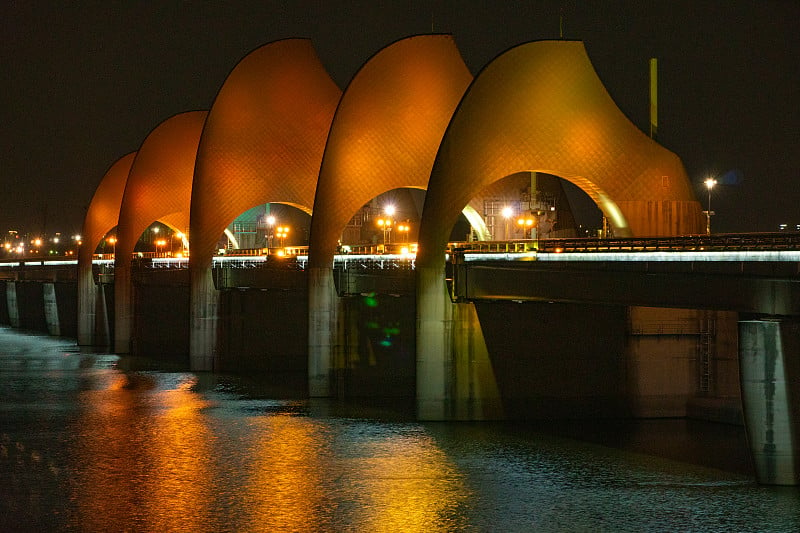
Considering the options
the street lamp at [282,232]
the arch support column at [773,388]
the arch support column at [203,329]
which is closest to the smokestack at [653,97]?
the arch support column at [773,388]

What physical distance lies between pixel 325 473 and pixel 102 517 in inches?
268

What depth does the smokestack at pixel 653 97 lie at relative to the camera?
4766cm

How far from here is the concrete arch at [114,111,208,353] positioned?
71.9m

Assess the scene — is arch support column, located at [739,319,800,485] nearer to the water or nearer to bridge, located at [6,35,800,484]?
bridge, located at [6,35,800,484]

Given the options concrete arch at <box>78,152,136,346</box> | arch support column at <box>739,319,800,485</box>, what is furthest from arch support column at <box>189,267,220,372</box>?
arch support column at <box>739,319,800,485</box>

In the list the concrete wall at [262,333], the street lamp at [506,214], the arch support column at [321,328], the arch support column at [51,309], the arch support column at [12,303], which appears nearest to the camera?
the arch support column at [321,328]

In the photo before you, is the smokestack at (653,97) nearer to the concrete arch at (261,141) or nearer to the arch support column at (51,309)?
the concrete arch at (261,141)

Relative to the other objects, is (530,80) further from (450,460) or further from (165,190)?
(165,190)

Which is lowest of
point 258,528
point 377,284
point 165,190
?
point 258,528

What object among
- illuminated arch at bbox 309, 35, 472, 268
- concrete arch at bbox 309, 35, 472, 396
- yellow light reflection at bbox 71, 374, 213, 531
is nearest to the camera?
yellow light reflection at bbox 71, 374, 213, 531

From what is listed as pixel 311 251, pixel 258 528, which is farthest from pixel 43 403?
pixel 258 528

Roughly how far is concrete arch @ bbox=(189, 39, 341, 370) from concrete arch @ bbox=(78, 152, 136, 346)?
2173 centimetres

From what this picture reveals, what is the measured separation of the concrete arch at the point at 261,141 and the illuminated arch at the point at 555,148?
19742 mm

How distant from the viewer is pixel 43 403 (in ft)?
154
